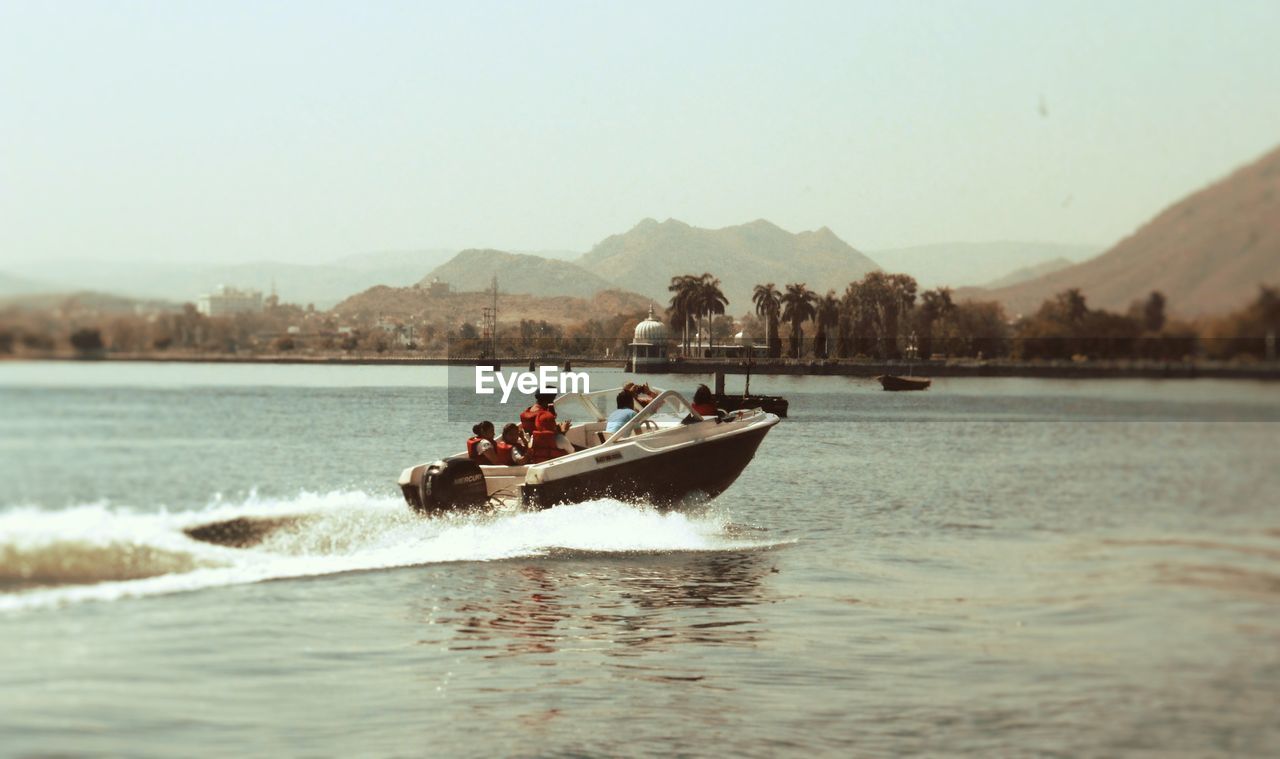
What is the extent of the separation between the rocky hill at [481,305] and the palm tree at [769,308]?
52.6 feet

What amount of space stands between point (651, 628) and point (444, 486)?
501 cm

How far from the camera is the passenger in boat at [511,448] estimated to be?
18.6 m

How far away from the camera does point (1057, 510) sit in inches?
1394

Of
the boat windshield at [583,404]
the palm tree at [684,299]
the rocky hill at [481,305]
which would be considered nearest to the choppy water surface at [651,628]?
the boat windshield at [583,404]

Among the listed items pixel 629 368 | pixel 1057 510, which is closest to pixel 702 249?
pixel 629 368

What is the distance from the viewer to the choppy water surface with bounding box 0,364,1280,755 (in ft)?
33.4

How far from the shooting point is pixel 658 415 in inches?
849

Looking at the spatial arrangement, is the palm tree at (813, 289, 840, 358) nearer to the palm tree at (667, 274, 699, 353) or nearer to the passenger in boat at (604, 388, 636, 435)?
the palm tree at (667, 274, 699, 353)

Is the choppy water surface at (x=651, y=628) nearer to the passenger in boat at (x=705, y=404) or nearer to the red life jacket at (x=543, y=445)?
the red life jacket at (x=543, y=445)

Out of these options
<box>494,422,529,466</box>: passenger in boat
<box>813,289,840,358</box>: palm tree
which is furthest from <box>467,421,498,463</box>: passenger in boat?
<box>813,289,840,358</box>: palm tree

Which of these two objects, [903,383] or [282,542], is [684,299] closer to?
[903,383]

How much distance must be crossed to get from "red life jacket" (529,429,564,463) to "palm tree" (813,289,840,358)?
5088 inches

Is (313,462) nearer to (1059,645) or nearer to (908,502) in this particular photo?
(908,502)

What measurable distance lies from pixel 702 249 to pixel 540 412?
167m
